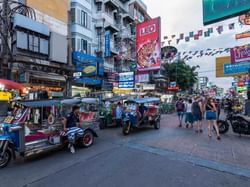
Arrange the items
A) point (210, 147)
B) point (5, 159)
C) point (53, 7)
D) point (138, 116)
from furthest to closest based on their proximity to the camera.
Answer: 1. point (53, 7)
2. point (138, 116)
3. point (210, 147)
4. point (5, 159)

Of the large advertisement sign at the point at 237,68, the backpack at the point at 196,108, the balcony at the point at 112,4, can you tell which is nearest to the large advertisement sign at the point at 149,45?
the backpack at the point at 196,108

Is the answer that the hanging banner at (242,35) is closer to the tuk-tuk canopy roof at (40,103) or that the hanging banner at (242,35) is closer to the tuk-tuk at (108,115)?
the tuk-tuk at (108,115)

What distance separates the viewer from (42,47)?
18.2 metres

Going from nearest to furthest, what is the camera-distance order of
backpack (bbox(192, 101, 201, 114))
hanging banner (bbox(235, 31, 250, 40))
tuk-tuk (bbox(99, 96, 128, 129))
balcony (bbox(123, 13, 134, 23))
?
backpack (bbox(192, 101, 201, 114)) < tuk-tuk (bbox(99, 96, 128, 129)) < hanging banner (bbox(235, 31, 250, 40)) < balcony (bbox(123, 13, 134, 23))

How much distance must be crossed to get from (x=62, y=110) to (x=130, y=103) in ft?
15.5

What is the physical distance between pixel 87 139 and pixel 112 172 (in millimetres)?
3538

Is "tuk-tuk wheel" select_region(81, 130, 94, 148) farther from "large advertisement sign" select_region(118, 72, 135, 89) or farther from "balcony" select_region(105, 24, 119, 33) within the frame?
"balcony" select_region(105, 24, 119, 33)

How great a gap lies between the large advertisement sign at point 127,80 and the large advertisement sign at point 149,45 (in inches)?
87.3

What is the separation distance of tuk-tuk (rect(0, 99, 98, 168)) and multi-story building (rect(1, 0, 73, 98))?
7147 mm

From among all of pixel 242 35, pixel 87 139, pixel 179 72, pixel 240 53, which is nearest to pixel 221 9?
pixel 242 35

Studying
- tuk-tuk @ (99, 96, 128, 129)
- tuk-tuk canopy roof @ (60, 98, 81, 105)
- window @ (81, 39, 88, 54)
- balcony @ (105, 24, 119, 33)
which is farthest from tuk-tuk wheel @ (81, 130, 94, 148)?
balcony @ (105, 24, 119, 33)

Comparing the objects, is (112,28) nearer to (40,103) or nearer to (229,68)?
(229,68)

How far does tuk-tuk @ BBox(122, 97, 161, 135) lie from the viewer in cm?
1175

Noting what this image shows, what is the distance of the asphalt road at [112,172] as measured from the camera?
512 cm
